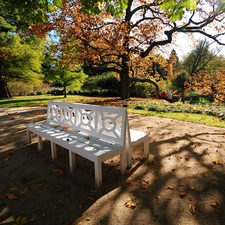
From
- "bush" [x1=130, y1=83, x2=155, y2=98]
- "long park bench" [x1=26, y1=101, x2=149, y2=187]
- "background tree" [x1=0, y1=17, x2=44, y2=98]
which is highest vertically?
"background tree" [x1=0, y1=17, x2=44, y2=98]

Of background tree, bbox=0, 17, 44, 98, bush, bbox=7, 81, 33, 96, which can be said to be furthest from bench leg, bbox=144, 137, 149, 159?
bush, bbox=7, 81, 33, 96

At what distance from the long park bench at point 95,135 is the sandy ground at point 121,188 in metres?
0.27

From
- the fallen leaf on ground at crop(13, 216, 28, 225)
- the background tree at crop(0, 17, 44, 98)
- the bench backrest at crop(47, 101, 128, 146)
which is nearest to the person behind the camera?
the fallen leaf on ground at crop(13, 216, 28, 225)

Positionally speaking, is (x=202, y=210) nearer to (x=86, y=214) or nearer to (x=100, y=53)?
(x=86, y=214)

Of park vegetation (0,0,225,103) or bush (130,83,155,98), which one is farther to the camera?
bush (130,83,155,98)

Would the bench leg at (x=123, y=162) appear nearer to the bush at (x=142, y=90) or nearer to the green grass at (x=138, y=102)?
the green grass at (x=138, y=102)

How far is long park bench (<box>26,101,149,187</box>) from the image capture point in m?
2.85

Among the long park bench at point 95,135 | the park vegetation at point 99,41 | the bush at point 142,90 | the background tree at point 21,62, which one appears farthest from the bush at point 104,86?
the long park bench at point 95,135

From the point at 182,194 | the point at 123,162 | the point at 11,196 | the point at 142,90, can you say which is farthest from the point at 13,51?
the point at 182,194

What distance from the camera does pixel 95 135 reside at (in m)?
3.47

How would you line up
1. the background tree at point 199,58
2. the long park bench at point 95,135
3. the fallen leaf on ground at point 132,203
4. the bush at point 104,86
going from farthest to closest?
the background tree at point 199,58, the bush at point 104,86, the long park bench at point 95,135, the fallen leaf on ground at point 132,203

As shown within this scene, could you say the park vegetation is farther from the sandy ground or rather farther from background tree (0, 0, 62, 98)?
the sandy ground

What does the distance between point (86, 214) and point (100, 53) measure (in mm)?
11779

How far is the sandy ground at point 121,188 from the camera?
2.23 meters
